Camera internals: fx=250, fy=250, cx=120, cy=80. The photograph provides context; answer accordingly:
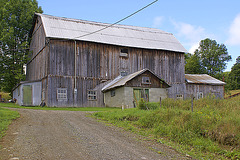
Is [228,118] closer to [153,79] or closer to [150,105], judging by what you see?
[150,105]

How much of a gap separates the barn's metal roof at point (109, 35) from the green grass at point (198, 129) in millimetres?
17696

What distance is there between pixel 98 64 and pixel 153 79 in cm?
680

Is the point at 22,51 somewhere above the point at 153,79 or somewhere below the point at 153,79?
above

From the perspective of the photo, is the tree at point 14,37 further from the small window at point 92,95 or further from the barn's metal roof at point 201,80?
the barn's metal roof at point 201,80

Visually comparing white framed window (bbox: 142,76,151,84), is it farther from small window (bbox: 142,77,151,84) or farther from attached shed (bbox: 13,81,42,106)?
attached shed (bbox: 13,81,42,106)

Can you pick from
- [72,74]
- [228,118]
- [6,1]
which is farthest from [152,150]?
[6,1]

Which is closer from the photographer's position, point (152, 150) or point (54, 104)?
point (152, 150)

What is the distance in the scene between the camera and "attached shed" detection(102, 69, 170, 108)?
2412cm

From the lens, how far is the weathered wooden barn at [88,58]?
26625 millimetres

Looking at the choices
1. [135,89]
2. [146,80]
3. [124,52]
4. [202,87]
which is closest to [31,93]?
[124,52]

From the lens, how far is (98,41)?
28.9m

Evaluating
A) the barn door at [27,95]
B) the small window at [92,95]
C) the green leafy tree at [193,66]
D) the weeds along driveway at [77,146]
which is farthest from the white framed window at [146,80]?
the green leafy tree at [193,66]

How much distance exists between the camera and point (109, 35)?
31203 mm

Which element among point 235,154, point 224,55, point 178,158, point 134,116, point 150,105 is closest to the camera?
point 178,158
